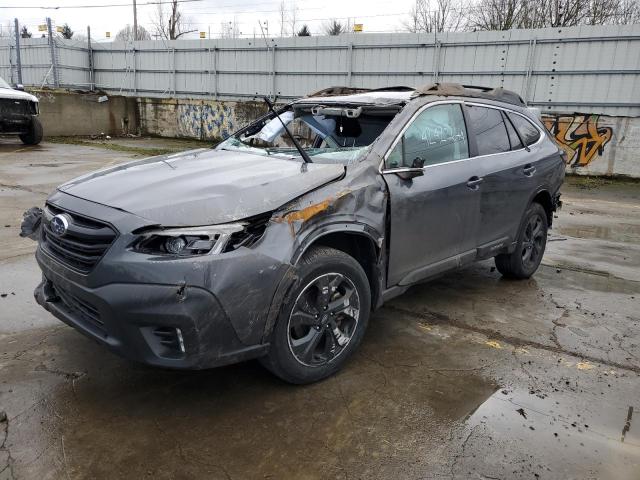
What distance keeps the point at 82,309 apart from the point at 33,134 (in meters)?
14.1

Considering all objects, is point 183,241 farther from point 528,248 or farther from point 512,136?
point 528,248

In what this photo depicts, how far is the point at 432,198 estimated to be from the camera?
11.9ft

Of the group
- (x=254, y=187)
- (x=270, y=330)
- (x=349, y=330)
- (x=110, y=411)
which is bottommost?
(x=110, y=411)

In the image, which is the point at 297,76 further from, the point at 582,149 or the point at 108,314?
the point at 108,314

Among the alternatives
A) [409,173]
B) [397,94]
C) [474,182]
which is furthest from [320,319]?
[397,94]

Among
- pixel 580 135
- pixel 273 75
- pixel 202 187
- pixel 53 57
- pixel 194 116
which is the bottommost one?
pixel 194 116

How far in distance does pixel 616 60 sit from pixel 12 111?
48.6ft

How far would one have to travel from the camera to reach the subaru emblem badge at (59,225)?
2798 millimetres

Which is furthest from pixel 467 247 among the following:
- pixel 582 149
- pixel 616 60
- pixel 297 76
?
pixel 297 76

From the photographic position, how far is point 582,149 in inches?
504

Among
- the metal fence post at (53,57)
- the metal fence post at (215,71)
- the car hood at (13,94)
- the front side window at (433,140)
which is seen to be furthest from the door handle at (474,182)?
the metal fence post at (53,57)

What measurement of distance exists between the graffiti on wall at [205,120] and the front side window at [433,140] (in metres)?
14.5

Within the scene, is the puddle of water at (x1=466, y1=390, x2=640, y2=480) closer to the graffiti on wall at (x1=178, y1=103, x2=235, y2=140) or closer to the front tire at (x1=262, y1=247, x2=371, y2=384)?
the front tire at (x1=262, y1=247, x2=371, y2=384)

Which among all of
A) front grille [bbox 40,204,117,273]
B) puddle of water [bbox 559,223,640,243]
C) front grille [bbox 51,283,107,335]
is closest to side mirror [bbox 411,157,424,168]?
front grille [bbox 40,204,117,273]
